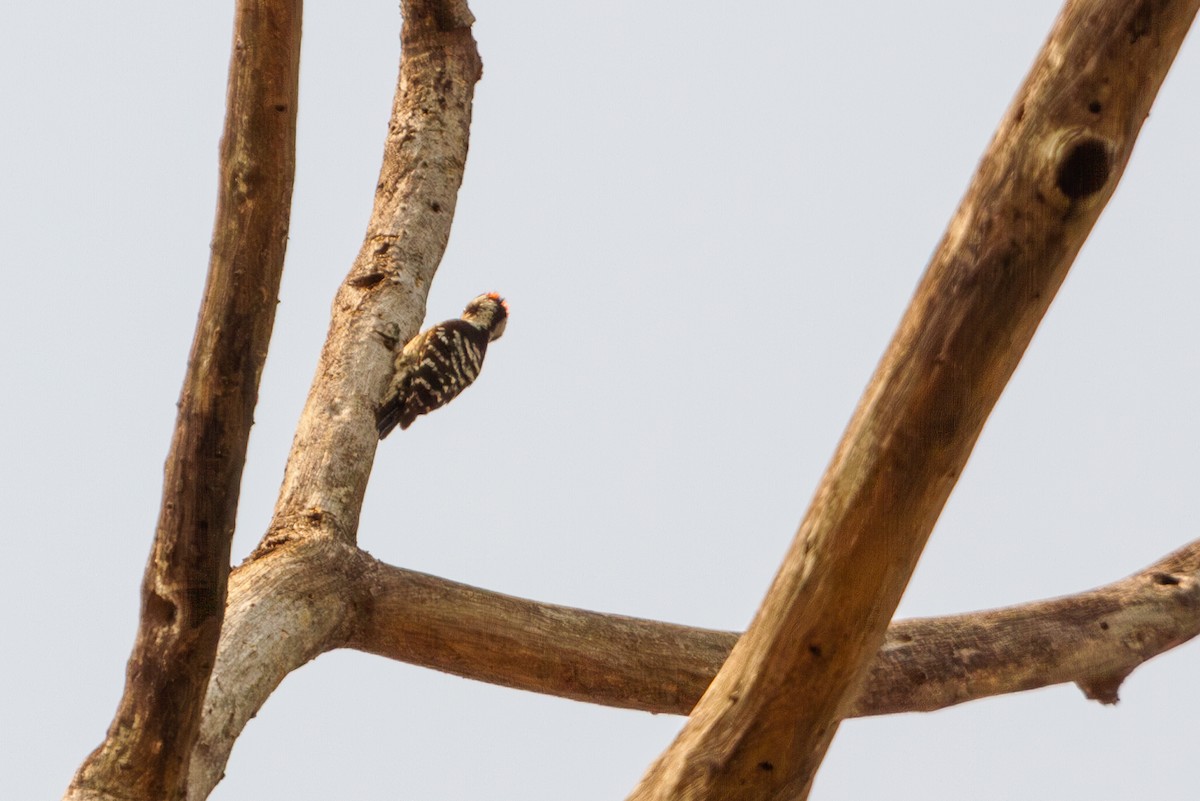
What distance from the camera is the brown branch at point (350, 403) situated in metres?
3.29

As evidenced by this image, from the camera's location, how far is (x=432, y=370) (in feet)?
19.0

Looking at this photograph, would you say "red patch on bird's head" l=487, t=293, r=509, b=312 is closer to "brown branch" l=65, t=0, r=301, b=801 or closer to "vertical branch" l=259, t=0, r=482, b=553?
"vertical branch" l=259, t=0, r=482, b=553

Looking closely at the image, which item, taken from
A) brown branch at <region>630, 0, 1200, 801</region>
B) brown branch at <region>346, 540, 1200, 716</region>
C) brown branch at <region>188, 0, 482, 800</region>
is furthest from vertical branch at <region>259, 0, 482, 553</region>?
brown branch at <region>630, 0, 1200, 801</region>

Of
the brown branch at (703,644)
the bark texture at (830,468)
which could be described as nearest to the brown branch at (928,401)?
the bark texture at (830,468)

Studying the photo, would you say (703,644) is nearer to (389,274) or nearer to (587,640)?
(587,640)

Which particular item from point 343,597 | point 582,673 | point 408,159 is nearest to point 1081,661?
point 582,673

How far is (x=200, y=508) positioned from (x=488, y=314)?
536 cm

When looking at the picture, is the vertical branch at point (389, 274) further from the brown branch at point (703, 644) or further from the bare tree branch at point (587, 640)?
the brown branch at point (703, 644)

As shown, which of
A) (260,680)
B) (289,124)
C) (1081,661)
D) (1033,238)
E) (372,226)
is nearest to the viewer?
(1033,238)

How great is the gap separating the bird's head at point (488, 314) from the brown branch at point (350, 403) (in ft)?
7.13

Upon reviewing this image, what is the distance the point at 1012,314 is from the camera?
2098 mm

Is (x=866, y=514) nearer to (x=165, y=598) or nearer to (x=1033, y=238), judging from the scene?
(x=1033, y=238)

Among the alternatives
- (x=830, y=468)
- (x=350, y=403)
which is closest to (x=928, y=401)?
(x=830, y=468)

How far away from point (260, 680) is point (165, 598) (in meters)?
0.89
